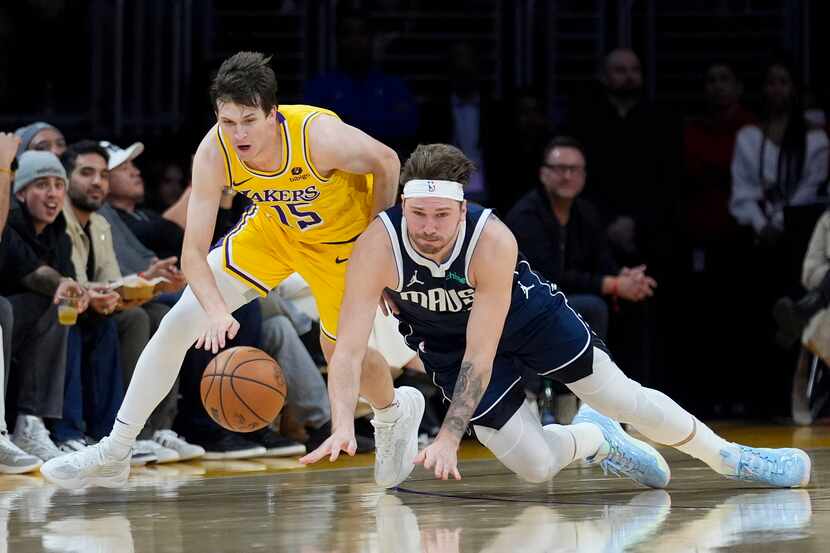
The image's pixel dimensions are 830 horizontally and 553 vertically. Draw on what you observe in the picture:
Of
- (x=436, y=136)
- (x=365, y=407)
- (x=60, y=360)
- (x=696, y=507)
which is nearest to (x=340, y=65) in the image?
(x=436, y=136)

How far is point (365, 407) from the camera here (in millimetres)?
7102

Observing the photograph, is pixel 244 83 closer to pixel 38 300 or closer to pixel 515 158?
pixel 38 300

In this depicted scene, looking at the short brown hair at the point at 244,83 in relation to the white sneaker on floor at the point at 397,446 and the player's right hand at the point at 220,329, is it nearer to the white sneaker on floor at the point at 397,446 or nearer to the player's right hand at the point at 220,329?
the player's right hand at the point at 220,329

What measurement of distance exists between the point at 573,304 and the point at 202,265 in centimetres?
327

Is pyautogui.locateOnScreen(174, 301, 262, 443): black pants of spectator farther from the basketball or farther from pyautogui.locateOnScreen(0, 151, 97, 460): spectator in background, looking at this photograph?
the basketball

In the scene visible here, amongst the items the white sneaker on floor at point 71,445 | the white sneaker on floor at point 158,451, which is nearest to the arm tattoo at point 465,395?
the white sneaker on floor at point 158,451

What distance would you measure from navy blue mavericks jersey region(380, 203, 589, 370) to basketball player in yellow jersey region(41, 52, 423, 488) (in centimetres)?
33

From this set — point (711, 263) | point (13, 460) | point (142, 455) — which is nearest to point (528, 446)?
point (142, 455)

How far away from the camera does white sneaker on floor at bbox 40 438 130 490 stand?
4984 mm

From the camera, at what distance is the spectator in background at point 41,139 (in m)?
6.97

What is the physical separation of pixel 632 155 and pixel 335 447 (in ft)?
16.5

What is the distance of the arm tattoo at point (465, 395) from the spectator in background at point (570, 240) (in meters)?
3.31

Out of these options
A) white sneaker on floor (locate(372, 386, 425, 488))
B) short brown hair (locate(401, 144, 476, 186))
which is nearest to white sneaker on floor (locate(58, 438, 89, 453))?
white sneaker on floor (locate(372, 386, 425, 488))

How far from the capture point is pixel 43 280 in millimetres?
6324
